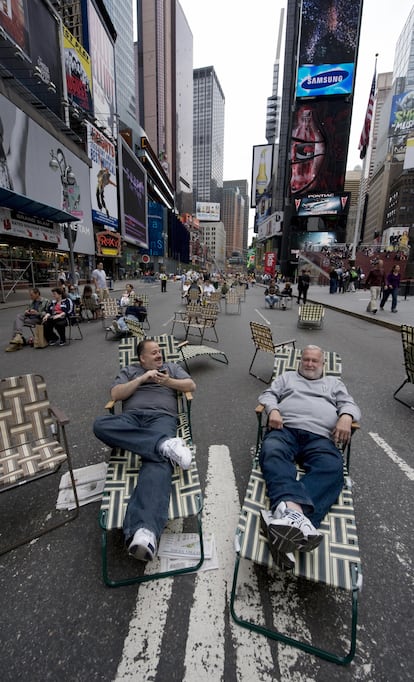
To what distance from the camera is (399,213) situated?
344 feet

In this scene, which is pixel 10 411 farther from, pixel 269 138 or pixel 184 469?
pixel 269 138

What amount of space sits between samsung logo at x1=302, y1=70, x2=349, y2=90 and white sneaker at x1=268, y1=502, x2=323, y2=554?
66326 millimetres

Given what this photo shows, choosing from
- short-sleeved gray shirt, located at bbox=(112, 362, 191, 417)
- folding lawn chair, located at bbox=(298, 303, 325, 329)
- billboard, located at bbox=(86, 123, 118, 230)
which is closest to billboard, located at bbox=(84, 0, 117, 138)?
billboard, located at bbox=(86, 123, 118, 230)

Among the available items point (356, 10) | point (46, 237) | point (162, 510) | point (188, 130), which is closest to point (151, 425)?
point (162, 510)

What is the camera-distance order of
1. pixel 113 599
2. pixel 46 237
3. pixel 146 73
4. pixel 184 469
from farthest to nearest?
1. pixel 146 73
2. pixel 46 237
3. pixel 184 469
4. pixel 113 599

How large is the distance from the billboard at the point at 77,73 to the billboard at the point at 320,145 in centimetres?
3510

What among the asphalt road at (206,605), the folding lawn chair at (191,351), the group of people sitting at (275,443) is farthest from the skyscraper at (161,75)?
the asphalt road at (206,605)

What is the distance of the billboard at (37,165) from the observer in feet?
56.9

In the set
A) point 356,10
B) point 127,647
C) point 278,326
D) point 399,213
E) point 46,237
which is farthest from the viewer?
point 399,213

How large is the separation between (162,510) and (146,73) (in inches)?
6517

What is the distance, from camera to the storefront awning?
15.4 metres

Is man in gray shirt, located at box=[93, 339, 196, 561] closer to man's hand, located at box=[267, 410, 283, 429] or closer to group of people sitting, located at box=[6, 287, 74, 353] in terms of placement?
man's hand, located at box=[267, 410, 283, 429]

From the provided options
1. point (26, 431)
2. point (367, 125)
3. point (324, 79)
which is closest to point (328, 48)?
point (324, 79)

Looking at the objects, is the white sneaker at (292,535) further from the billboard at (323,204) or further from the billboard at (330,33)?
the billboard at (330,33)
